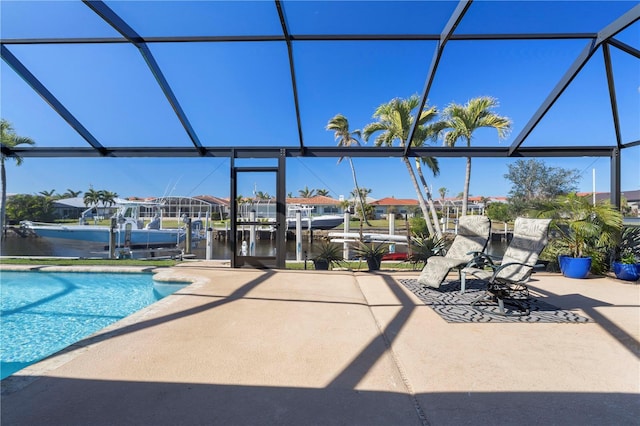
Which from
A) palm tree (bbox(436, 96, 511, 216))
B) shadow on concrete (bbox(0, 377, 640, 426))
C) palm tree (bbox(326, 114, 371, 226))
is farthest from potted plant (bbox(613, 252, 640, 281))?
palm tree (bbox(326, 114, 371, 226))

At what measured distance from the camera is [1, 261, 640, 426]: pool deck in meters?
1.71

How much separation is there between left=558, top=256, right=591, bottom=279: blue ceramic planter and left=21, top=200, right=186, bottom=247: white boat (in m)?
13.9

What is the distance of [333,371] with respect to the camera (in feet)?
7.18

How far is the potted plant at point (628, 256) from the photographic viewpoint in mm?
5187

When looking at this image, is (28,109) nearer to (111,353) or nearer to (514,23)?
(111,353)

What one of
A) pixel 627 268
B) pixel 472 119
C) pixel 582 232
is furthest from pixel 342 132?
pixel 627 268

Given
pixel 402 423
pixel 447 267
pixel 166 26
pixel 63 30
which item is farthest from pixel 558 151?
pixel 63 30

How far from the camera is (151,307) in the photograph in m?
3.63

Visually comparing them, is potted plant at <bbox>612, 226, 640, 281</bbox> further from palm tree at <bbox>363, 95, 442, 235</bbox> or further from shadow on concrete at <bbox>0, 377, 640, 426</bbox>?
shadow on concrete at <bbox>0, 377, 640, 426</bbox>

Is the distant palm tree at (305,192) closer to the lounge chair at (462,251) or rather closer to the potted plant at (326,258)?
the potted plant at (326,258)

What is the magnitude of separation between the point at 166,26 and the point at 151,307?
12.0 feet

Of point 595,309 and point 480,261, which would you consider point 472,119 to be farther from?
point 595,309

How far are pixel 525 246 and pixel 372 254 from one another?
110 inches

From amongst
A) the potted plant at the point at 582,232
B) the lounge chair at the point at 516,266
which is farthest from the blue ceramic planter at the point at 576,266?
the lounge chair at the point at 516,266
